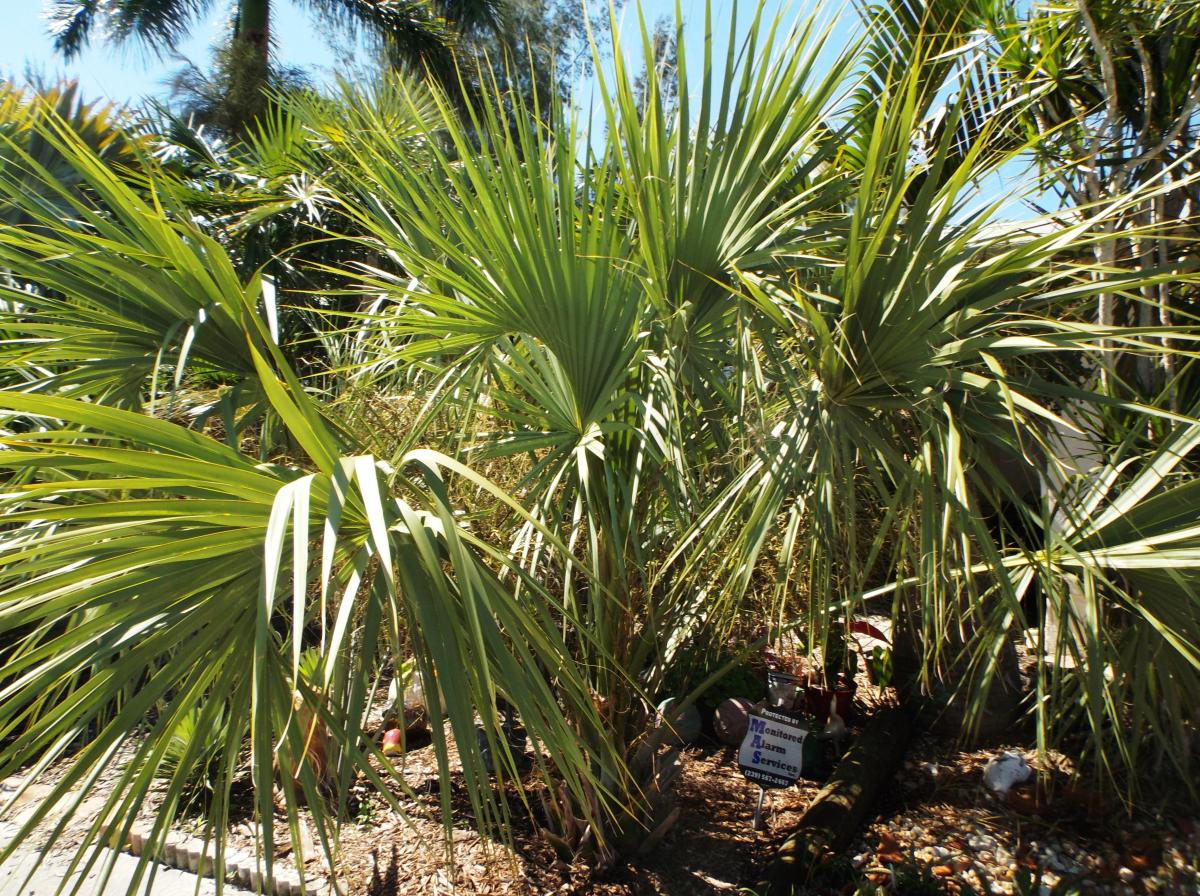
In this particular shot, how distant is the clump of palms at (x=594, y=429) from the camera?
5.20 feet

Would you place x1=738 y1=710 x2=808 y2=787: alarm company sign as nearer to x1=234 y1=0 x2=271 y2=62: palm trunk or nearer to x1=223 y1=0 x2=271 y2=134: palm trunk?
x1=223 y1=0 x2=271 y2=134: palm trunk

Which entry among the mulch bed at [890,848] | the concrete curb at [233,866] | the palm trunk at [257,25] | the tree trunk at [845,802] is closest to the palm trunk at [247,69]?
the palm trunk at [257,25]

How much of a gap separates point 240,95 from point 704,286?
1276cm

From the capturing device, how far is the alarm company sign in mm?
3184

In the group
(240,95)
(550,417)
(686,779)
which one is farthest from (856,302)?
(240,95)

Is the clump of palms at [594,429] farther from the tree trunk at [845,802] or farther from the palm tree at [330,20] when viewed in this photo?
the palm tree at [330,20]

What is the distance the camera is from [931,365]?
2.14m

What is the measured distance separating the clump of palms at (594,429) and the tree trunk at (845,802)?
653 mm

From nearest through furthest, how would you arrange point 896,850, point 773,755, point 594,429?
point 594,429 < point 773,755 < point 896,850

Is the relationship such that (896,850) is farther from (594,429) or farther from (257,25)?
(257,25)

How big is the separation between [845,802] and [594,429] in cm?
207

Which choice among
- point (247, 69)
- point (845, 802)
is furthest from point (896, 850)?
point (247, 69)

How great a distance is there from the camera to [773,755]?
3.19m

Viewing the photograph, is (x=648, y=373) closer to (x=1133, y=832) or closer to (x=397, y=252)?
(x=397, y=252)
